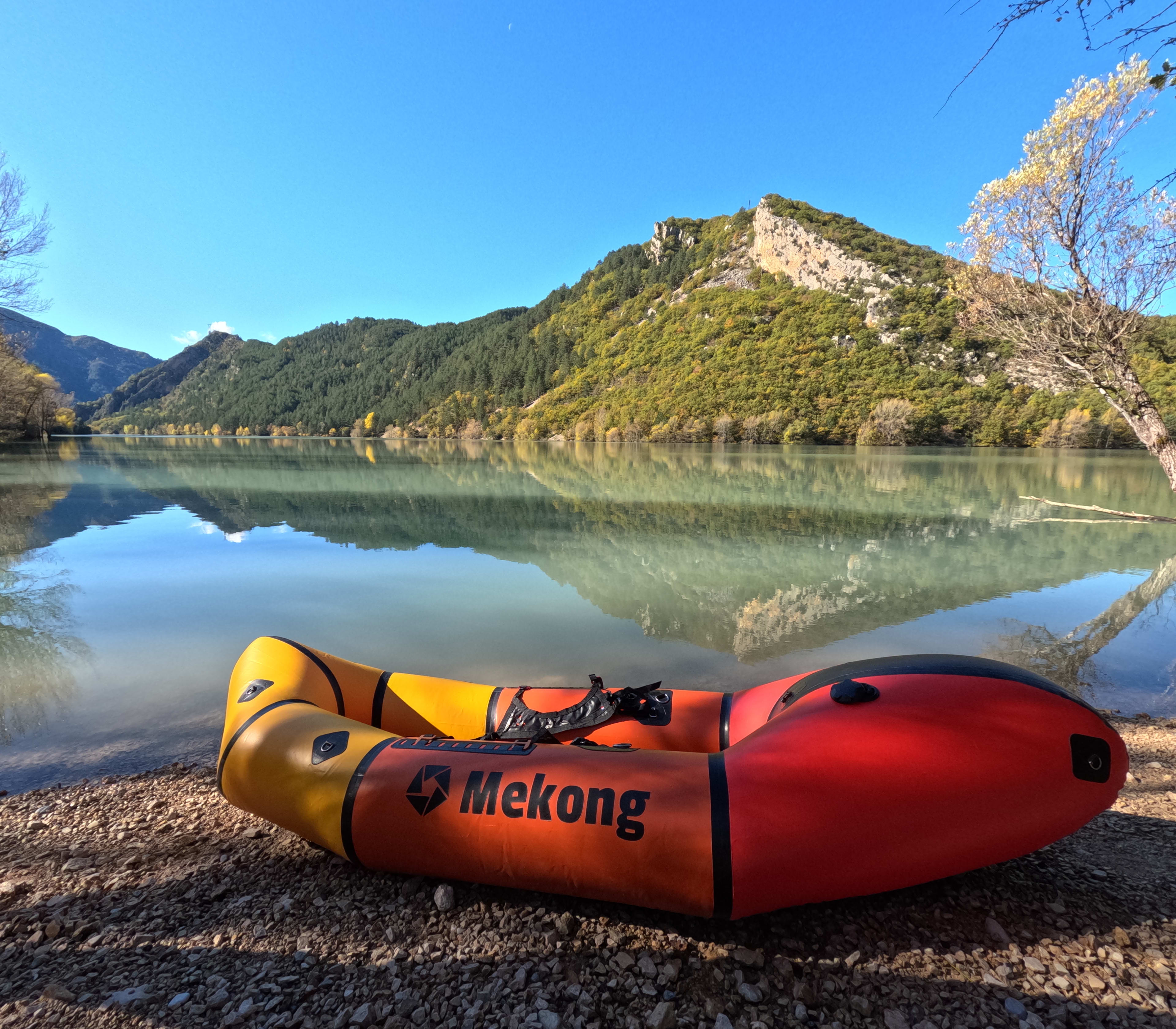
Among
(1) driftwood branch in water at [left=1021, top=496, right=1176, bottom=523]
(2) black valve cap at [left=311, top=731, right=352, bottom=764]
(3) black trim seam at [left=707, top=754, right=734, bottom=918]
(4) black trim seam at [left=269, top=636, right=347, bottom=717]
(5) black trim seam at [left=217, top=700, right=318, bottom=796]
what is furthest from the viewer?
(1) driftwood branch in water at [left=1021, top=496, right=1176, bottom=523]

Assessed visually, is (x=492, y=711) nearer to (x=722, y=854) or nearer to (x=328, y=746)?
(x=328, y=746)

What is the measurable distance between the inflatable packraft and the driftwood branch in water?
350 inches

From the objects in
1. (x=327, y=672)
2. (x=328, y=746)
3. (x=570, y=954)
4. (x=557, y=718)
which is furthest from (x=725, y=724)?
(x=327, y=672)

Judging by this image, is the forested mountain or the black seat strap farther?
the forested mountain

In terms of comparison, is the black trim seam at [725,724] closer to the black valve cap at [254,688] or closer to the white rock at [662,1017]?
the white rock at [662,1017]

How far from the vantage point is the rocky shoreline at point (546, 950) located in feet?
5.31

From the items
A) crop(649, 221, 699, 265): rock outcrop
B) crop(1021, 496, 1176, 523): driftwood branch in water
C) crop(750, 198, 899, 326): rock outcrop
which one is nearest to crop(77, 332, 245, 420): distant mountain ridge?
crop(649, 221, 699, 265): rock outcrop

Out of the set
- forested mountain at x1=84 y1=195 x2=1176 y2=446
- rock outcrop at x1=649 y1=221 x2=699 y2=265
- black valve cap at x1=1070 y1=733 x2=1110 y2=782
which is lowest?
black valve cap at x1=1070 y1=733 x2=1110 y2=782

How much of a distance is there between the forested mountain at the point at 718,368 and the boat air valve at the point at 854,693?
820cm

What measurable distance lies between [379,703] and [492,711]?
67 centimetres

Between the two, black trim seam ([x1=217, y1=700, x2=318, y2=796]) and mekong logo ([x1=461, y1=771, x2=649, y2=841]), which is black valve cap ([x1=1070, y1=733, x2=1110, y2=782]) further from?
black trim seam ([x1=217, y1=700, x2=318, y2=796])

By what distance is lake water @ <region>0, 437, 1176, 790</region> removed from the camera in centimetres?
463

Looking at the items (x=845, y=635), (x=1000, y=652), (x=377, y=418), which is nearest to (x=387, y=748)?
(x=845, y=635)

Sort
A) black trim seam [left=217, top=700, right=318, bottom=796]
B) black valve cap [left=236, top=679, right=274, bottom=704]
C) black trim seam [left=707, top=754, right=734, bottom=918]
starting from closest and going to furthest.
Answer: black trim seam [left=707, top=754, right=734, bottom=918] → black trim seam [left=217, top=700, right=318, bottom=796] → black valve cap [left=236, top=679, right=274, bottom=704]
